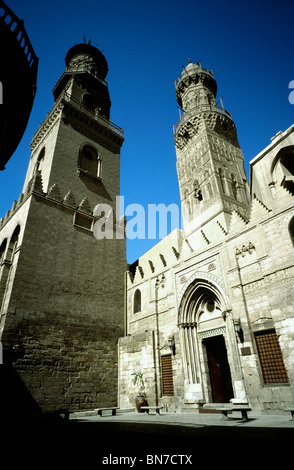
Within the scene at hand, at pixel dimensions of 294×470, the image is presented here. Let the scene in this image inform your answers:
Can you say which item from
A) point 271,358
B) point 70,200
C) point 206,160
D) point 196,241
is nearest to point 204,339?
point 271,358

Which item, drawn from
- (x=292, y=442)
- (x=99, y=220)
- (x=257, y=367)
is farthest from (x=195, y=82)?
(x=292, y=442)

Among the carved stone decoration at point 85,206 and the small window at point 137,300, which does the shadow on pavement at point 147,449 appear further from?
the carved stone decoration at point 85,206

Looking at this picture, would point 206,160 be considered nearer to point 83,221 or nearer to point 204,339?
point 83,221

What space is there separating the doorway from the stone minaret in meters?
5.26

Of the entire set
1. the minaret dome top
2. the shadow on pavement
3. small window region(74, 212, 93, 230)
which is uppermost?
the minaret dome top

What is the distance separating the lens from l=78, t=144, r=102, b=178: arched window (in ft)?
63.1

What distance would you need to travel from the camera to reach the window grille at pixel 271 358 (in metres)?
8.63

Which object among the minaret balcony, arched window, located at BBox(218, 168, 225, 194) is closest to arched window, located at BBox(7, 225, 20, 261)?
arched window, located at BBox(218, 168, 225, 194)

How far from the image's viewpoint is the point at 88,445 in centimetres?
427

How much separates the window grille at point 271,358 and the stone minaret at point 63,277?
26.7ft

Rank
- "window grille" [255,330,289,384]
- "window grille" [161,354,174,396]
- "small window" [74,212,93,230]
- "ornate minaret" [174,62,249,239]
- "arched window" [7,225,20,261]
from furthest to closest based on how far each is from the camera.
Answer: "ornate minaret" [174,62,249,239]
"small window" [74,212,93,230]
"arched window" [7,225,20,261]
"window grille" [161,354,174,396]
"window grille" [255,330,289,384]

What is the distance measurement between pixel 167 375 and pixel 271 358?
529 cm

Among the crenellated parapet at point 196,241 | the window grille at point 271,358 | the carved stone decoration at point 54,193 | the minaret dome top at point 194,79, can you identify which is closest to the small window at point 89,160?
the carved stone decoration at point 54,193

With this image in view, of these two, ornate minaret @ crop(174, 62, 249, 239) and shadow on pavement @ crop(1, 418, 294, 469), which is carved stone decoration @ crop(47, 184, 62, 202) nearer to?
ornate minaret @ crop(174, 62, 249, 239)
